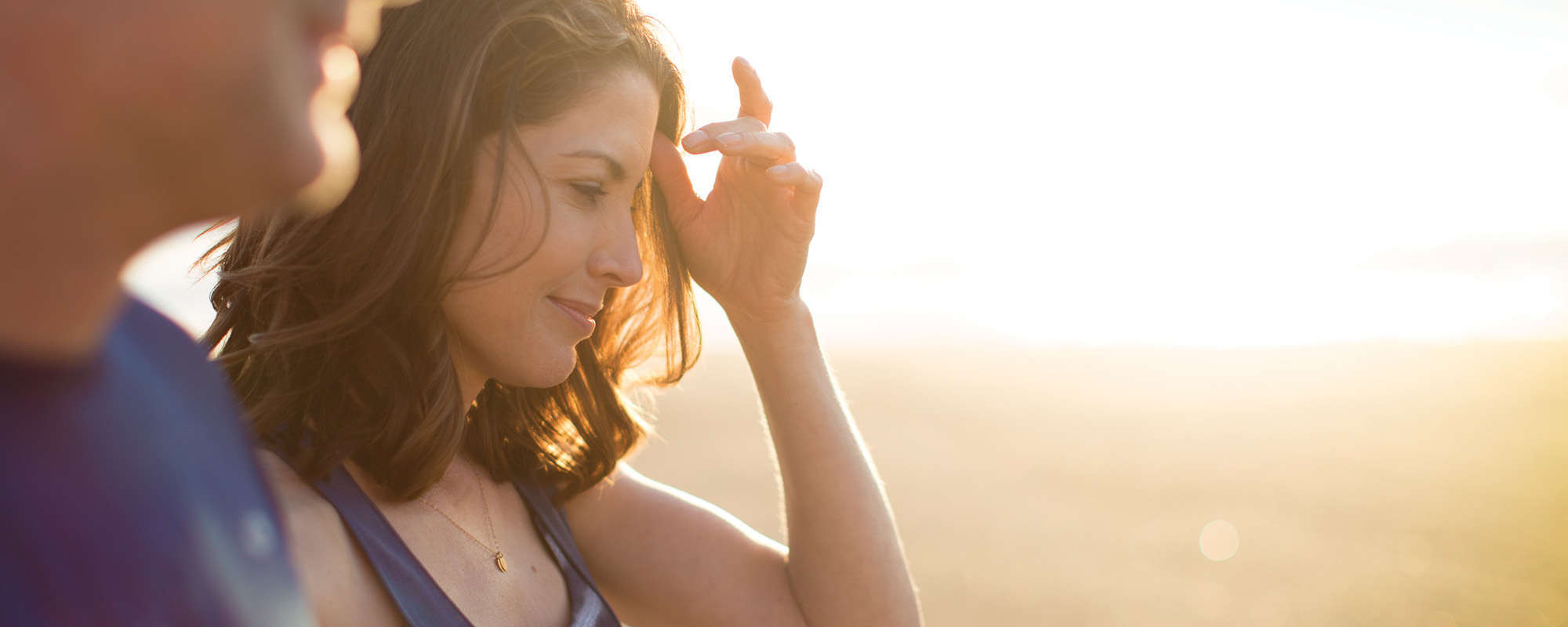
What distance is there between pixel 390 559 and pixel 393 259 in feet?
1.84

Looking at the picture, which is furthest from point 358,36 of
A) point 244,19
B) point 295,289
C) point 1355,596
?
point 1355,596

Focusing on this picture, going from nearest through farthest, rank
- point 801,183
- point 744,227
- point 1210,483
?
1. point 801,183
2. point 744,227
3. point 1210,483

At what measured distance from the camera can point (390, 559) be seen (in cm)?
184

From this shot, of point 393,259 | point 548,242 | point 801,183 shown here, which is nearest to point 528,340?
point 548,242

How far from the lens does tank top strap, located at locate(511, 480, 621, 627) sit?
2.30 m

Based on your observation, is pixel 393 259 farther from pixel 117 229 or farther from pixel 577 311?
pixel 117 229

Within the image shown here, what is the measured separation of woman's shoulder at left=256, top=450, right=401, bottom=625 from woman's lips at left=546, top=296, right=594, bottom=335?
597mm

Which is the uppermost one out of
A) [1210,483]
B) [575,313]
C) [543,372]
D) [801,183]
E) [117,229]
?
[801,183]

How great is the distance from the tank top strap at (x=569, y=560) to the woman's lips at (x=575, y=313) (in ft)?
1.80

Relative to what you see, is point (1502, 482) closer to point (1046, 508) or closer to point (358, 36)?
point (1046, 508)

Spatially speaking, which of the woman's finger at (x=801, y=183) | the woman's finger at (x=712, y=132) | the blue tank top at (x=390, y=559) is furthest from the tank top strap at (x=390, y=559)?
the woman's finger at (x=801, y=183)

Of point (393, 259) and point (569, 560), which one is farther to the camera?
point (569, 560)

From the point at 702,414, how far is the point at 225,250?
9140mm

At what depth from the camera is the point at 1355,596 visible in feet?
19.8
